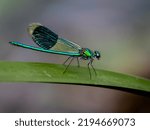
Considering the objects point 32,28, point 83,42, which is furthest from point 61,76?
point 83,42

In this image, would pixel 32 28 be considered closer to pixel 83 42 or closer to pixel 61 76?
pixel 61 76

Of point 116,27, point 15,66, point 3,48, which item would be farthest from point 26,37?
point 15,66

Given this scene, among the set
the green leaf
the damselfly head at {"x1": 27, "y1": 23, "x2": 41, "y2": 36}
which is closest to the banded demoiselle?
the damselfly head at {"x1": 27, "y1": 23, "x2": 41, "y2": 36}

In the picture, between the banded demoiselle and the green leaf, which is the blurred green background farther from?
the green leaf

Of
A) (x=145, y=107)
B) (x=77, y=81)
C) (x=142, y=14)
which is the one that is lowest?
(x=145, y=107)

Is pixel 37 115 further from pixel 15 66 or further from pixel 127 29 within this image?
pixel 127 29
